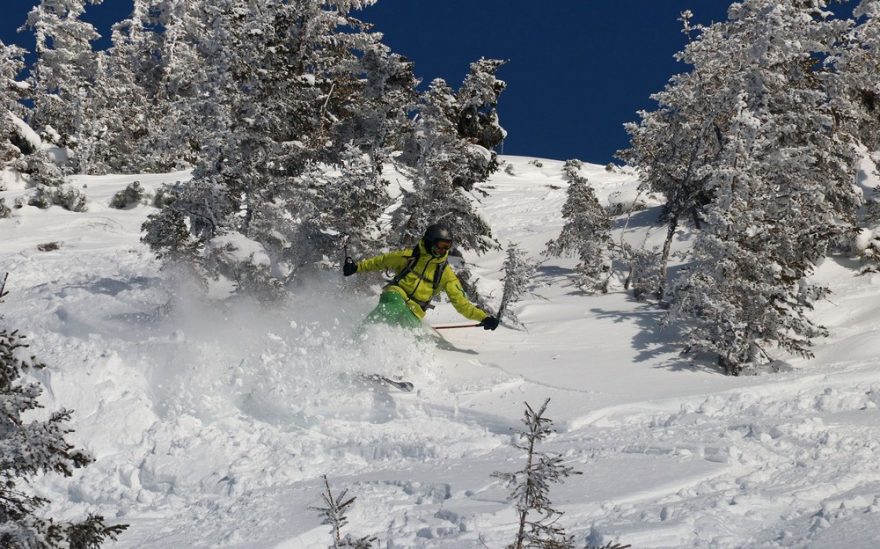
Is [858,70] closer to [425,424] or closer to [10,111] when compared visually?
[425,424]

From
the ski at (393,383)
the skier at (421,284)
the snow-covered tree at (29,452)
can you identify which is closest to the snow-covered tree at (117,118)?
the skier at (421,284)

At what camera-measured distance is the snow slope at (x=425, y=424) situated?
5633 mm

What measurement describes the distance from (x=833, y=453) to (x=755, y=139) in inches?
395

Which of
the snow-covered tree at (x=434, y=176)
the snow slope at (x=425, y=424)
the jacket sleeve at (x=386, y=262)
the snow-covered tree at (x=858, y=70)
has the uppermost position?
the snow-covered tree at (x=858, y=70)

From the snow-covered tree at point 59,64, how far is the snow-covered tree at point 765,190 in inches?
1518

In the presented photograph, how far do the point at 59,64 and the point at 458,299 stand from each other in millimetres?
46080

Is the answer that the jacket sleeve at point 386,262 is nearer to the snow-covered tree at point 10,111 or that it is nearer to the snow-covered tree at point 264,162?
the snow-covered tree at point 264,162

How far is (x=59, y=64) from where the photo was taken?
47000 millimetres

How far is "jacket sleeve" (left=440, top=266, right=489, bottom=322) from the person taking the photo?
11.6 meters

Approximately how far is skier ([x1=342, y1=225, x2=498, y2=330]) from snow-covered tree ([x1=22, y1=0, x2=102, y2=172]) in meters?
38.4

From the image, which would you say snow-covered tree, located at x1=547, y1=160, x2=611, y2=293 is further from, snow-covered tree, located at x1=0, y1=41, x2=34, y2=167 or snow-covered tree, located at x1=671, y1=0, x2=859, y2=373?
snow-covered tree, located at x1=0, y1=41, x2=34, y2=167

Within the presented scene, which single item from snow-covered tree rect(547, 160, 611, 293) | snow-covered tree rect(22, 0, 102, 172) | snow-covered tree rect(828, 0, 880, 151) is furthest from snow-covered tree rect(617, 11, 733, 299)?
snow-covered tree rect(22, 0, 102, 172)

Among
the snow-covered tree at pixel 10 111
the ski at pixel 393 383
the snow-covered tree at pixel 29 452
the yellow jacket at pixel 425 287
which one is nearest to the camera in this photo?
the snow-covered tree at pixel 29 452

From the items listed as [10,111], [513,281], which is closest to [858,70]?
[513,281]
